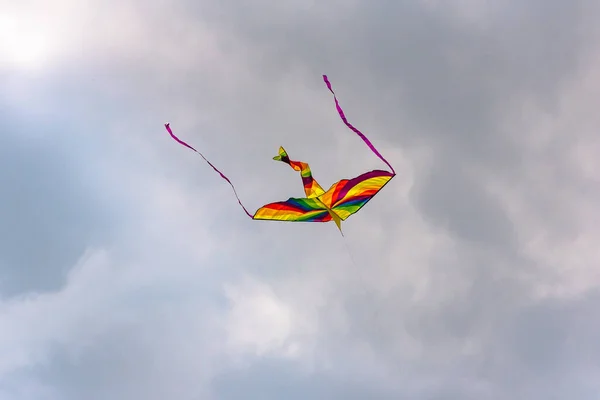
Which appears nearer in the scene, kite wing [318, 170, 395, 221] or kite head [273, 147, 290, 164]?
kite head [273, 147, 290, 164]

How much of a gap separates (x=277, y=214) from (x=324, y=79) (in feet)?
32.9

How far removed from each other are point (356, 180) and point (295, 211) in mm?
4815

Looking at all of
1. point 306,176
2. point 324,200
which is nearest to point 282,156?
point 306,176

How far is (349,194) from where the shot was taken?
36.4 meters

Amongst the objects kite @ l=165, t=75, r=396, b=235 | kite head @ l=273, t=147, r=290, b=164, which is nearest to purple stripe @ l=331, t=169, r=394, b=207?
kite @ l=165, t=75, r=396, b=235

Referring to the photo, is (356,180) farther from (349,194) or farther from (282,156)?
(282,156)

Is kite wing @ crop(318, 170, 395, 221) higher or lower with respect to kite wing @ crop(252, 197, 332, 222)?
higher

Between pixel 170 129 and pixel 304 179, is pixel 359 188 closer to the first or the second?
pixel 304 179

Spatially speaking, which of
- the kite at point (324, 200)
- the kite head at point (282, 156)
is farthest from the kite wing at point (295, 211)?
the kite head at point (282, 156)

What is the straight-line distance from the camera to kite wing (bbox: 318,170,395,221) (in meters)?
35.5

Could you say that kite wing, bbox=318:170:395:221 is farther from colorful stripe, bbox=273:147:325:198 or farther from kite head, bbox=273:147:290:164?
kite head, bbox=273:147:290:164

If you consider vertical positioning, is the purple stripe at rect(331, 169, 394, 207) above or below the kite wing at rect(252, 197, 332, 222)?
above

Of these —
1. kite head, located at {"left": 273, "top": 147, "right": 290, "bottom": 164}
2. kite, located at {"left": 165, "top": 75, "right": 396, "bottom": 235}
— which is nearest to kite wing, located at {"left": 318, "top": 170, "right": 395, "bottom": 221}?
kite, located at {"left": 165, "top": 75, "right": 396, "bottom": 235}

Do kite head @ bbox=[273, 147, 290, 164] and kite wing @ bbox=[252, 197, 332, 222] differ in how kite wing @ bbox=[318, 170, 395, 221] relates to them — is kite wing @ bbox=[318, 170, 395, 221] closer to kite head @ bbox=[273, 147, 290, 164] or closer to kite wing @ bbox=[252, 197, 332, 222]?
kite wing @ bbox=[252, 197, 332, 222]
